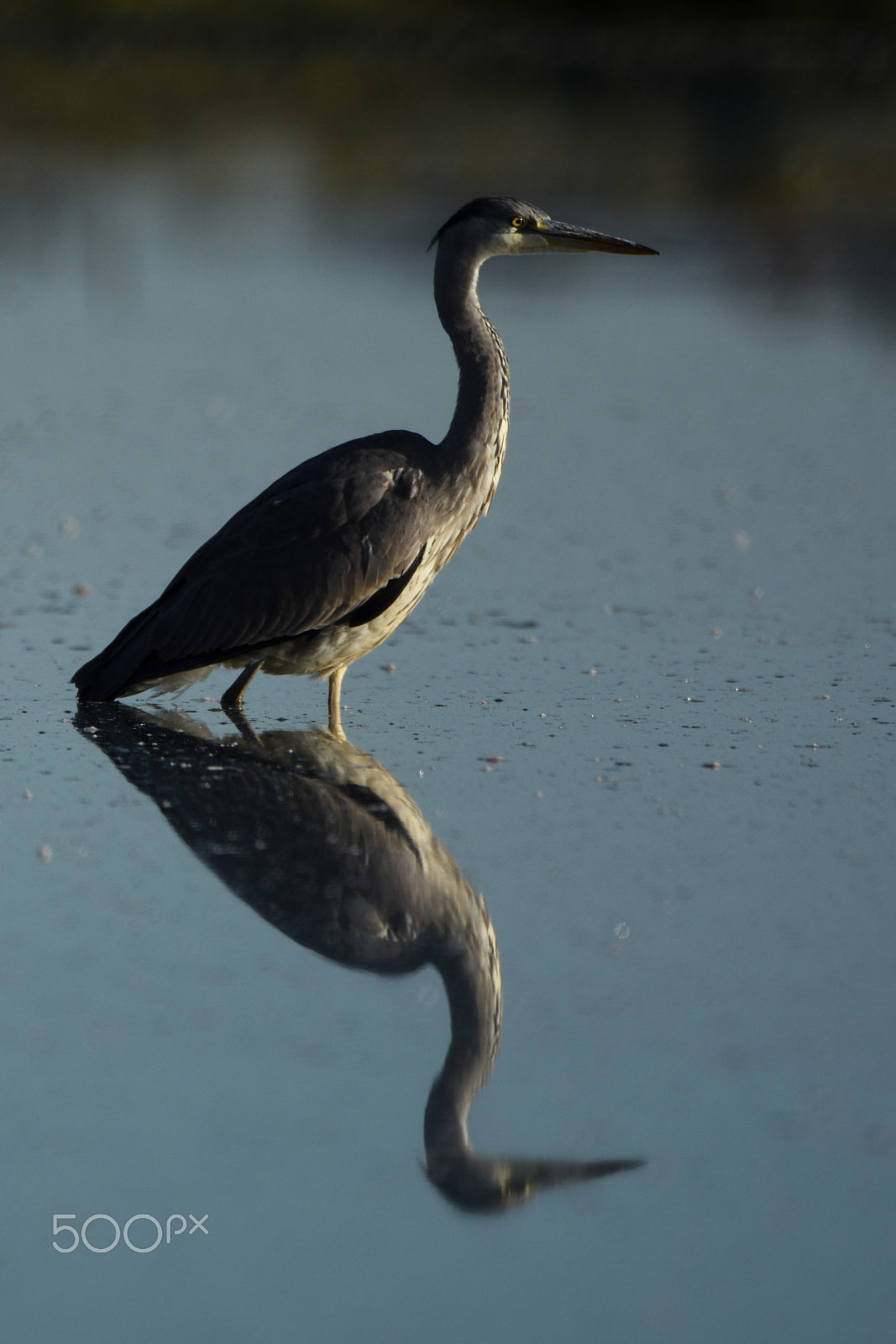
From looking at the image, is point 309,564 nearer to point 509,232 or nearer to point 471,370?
point 471,370

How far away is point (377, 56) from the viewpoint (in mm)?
26188

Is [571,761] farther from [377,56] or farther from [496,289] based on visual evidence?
[377,56]

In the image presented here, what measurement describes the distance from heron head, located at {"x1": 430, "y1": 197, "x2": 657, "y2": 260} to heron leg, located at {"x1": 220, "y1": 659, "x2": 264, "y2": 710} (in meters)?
1.36

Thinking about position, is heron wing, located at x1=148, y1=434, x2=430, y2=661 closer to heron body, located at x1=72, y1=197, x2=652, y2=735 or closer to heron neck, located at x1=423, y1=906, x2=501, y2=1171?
heron body, located at x1=72, y1=197, x2=652, y2=735

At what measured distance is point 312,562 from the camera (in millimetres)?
4840

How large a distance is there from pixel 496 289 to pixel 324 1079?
9.56 metres

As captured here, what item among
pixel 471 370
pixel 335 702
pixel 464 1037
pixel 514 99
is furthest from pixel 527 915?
pixel 514 99

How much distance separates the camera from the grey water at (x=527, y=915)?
250cm

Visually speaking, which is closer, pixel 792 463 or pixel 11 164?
pixel 792 463

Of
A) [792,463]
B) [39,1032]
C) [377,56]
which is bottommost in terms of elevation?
[39,1032]

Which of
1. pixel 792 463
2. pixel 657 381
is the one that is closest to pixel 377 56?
pixel 657 381

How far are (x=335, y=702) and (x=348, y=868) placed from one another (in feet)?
3.95

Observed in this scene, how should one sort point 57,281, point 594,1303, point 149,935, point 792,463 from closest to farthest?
point 594,1303 < point 149,935 < point 792,463 < point 57,281

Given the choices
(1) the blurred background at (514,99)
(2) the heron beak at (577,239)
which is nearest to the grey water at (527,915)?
(2) the heron beak at (577,239)
